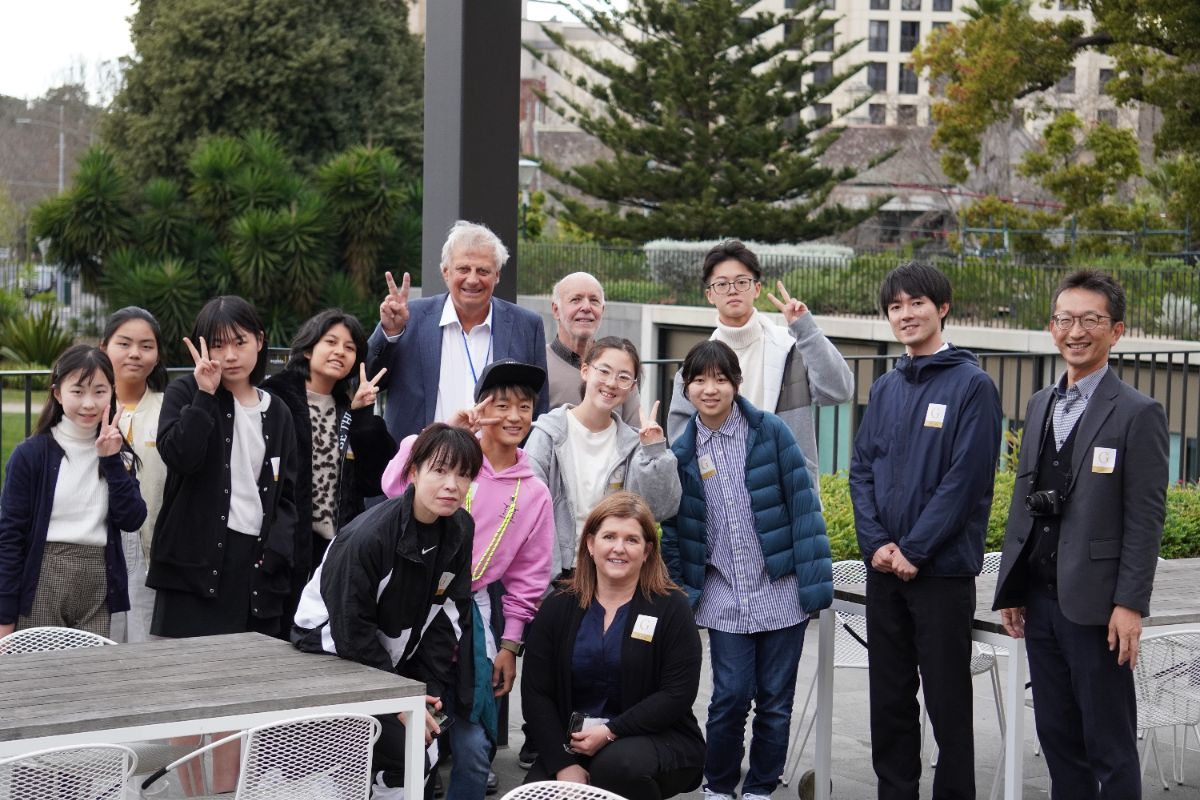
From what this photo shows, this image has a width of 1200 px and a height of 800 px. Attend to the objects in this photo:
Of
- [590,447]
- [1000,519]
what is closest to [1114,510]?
[590,447]

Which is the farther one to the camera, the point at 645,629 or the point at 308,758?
the point at 645,629

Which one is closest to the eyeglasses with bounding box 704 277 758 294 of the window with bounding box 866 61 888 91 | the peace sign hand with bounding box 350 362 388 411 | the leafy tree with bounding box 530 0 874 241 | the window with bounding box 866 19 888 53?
the peace sign hand with bounding box 350 362 388 411

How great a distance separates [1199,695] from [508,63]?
304 cm

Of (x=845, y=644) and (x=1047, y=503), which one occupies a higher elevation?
(x=1047, y=503)

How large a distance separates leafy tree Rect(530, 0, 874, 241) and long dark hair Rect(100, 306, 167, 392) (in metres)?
26.0

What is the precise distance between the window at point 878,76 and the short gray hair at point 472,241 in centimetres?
6680

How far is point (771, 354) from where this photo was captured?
4773 millimetres

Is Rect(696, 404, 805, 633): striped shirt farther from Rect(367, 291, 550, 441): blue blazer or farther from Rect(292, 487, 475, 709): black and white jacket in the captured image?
Rect(292, 487, 475, 709): black and white jacket

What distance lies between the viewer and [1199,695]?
4320mm

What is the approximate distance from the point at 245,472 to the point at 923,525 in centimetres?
199

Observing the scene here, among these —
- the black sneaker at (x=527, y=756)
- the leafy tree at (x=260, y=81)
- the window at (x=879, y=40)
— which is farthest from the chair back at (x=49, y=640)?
the window at (x=879, y=40)

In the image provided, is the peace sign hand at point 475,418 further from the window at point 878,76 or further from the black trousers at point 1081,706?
the window at point 878,76

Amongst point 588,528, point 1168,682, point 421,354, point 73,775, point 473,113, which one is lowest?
point 1168,682

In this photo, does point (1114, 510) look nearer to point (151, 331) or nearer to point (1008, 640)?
point (1008, 640)
